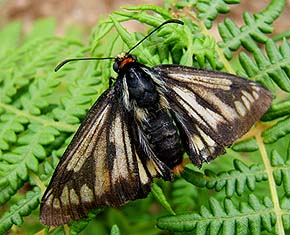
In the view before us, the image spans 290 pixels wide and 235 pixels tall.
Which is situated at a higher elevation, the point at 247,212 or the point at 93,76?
the point at 93,76

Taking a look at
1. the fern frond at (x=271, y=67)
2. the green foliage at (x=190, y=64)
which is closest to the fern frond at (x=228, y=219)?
the green foliage at (x=190, y=64)

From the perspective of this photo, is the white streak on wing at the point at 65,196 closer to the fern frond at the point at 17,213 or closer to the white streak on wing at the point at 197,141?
the fern frond at the point at 17,213

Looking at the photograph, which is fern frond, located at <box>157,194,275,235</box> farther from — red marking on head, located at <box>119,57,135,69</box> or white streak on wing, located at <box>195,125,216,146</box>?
red marking on head, located at <box>119,57,135,69</box>

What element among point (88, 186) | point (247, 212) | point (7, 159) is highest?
point (7, 159)

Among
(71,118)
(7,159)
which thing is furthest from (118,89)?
(7,159)

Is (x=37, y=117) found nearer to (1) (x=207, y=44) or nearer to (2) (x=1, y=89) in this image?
(2) (x=1, y=89)

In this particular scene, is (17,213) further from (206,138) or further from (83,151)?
(206,138)

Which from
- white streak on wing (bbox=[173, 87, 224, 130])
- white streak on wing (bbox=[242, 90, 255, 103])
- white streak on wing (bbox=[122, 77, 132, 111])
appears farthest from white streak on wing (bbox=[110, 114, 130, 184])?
white streak on wing (bbox=[242, 90, 255, 103])
